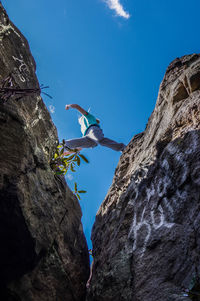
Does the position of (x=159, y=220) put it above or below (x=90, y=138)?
below

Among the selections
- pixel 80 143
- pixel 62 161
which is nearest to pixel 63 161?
pixel 62 161

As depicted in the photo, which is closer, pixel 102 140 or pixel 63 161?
pixel 63 161

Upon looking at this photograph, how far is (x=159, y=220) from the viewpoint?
293 centimetres

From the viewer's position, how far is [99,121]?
8.10m

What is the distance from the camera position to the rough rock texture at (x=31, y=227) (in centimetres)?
267

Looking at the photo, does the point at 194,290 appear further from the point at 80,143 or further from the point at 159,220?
the point at 80,143

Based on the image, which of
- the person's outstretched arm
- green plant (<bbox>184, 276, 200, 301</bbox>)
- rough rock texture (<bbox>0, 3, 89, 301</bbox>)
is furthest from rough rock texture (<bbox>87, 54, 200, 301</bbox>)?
the person's outstretched arm

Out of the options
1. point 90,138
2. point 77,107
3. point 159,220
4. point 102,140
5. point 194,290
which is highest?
point 77,107

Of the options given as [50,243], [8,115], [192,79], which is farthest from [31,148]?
[192,79]

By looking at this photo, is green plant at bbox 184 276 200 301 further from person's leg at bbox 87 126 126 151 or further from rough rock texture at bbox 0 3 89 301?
person's leg at bbox 87 126 126 151

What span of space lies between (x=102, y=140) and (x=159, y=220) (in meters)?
4.47

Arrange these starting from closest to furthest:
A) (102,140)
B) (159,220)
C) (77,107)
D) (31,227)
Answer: (31,227) → (159,220) → (102,140) → (77,107)

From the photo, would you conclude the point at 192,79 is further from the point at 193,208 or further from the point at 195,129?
the point at 193,208

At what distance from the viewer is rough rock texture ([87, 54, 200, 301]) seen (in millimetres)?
2377
